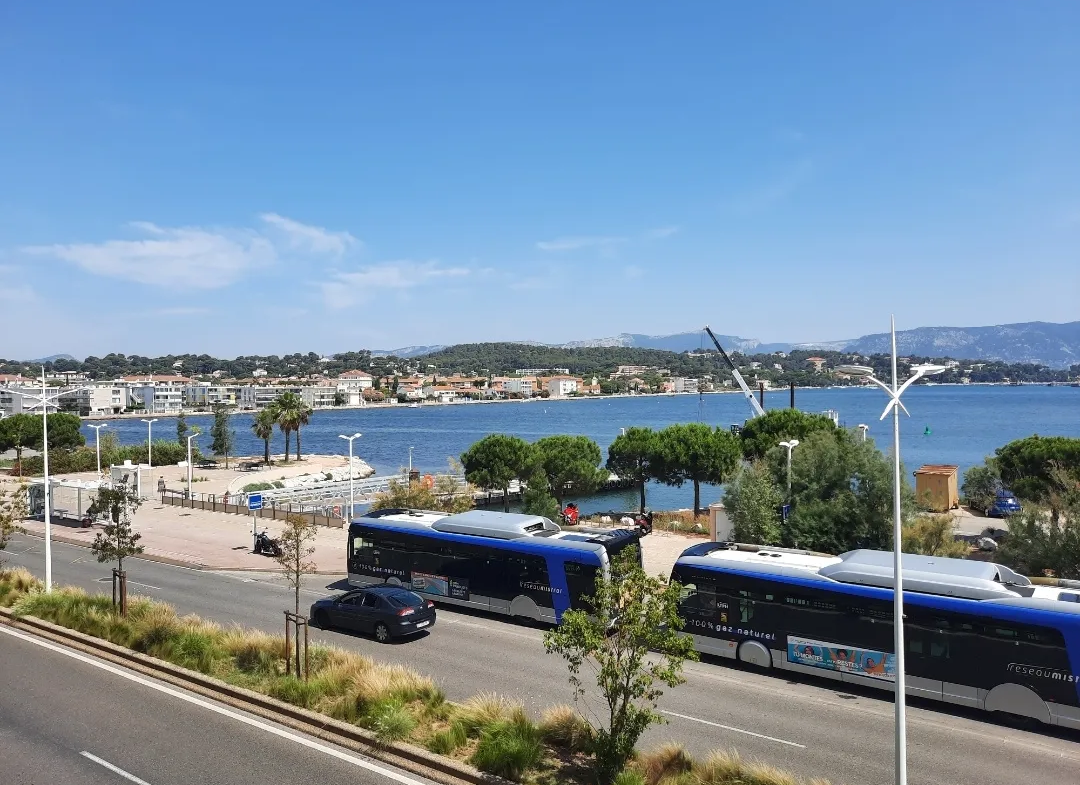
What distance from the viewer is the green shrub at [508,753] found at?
10.0m

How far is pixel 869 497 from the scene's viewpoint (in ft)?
87.2

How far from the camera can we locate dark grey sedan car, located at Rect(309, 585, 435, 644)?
18.7 metres

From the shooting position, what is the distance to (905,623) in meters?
14.8

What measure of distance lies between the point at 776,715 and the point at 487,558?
30.8 feet

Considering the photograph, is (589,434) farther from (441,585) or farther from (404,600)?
(404,600)

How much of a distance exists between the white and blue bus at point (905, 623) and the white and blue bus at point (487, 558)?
248 cm

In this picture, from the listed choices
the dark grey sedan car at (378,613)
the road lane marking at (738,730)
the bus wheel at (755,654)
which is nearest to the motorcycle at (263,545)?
the dark grey sedan car at (378,613)

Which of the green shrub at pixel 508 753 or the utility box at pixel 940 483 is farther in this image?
the utility box at pixel 940 483

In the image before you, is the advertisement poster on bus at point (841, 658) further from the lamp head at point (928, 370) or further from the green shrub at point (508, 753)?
the green shrub at point (508, 753)

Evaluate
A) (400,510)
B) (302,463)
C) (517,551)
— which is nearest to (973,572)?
(517,551)

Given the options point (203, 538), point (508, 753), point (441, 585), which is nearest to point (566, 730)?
point (508, 753)

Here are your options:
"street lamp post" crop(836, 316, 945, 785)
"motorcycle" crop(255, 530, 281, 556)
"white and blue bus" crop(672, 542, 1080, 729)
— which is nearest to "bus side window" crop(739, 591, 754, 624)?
"white and blue bus" crop(672, 542, 1080, 729)

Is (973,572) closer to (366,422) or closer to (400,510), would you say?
(400,510)

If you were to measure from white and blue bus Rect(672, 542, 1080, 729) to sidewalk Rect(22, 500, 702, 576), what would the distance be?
8319mm
